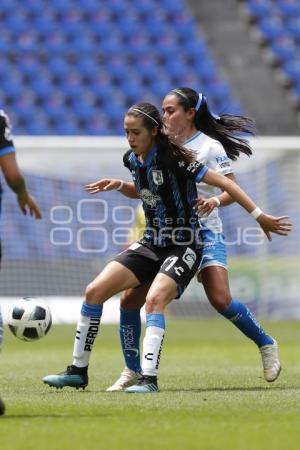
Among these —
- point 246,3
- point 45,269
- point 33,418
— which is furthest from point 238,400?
point 246,3

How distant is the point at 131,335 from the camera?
7.86 metres

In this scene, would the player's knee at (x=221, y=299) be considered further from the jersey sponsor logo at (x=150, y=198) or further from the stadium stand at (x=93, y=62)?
the stadium stand at (x=93, y=62)

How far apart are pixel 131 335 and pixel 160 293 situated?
0.70 meters

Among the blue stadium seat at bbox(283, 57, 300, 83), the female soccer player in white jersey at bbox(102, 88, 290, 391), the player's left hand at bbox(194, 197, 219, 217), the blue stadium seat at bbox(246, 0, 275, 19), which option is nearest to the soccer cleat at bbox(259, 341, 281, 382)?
the female soccer player in white jersey at bbox(102, 88, 290, 391)

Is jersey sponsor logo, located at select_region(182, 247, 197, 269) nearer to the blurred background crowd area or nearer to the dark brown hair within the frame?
the dark brown hair

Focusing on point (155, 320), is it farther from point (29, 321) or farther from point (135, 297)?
point (29, 321)

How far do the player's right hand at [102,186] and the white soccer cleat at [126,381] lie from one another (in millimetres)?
1341

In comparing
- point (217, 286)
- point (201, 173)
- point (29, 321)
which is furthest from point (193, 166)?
point (29, 321)

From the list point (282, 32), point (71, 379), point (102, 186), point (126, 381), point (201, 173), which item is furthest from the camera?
point (282, 32)

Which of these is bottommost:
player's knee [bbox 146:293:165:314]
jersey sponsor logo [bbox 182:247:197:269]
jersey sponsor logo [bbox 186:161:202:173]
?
player's knee [bbox 146:293:165:314]

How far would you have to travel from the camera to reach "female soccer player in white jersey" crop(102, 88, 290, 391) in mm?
7836

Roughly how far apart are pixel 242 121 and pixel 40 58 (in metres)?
16.3

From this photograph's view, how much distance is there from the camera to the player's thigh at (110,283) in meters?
7.40

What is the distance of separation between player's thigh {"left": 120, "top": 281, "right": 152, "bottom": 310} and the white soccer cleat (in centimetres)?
48
